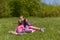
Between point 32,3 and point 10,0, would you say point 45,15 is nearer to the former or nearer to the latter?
point 32,3

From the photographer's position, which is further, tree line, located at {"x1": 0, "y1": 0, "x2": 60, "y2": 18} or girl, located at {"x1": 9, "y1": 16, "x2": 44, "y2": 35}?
tree line, located at {"x1": 0, "y1": 0, "x2": 60, "y2": 18}

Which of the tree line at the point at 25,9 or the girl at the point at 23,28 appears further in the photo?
the tree line at the point at 25,9

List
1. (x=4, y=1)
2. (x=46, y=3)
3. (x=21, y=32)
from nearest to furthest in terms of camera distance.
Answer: (x=21, y=32)
(x=4, y=1)
(x=46, y=3)

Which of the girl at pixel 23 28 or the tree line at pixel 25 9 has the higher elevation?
the girl at pixel 23 28

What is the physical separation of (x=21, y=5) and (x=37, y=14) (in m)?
2.06

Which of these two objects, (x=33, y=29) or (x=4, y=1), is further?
(x=4, y=1)

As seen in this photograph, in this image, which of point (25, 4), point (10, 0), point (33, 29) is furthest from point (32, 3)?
point (33, 29)

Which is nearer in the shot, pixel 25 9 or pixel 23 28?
pixel 23 28

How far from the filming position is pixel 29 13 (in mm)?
26562

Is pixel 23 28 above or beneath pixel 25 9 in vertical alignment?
above

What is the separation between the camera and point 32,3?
25984 millimetres

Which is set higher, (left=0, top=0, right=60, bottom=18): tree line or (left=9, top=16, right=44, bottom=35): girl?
(left=9, top=16, right=44, bottom=35): girl

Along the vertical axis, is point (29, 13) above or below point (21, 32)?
below

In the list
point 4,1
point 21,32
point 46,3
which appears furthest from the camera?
point 46,3
